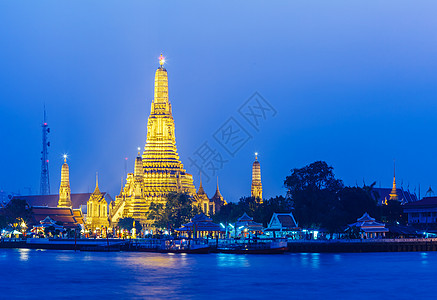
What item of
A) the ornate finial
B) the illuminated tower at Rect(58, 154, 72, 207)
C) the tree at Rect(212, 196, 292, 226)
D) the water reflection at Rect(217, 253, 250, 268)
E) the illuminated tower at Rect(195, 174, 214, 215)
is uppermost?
the ornate finial

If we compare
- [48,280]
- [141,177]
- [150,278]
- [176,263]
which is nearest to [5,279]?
[48,280]

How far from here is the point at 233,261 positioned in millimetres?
93562

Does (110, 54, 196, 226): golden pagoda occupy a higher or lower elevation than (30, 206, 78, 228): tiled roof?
higher

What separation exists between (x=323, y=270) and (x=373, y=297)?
18.8m

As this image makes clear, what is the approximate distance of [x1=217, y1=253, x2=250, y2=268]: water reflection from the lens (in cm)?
8800

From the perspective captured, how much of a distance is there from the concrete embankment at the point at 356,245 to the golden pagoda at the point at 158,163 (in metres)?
59.0

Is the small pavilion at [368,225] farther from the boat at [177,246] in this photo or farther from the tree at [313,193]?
the boat at [177,246]

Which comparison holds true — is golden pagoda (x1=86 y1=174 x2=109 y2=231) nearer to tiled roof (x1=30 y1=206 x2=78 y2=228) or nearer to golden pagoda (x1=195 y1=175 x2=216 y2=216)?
tiled roof (x1=30 y1=206 x2=78 y2=228)

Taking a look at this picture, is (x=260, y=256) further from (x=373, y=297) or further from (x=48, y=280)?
(x=373, y=297)

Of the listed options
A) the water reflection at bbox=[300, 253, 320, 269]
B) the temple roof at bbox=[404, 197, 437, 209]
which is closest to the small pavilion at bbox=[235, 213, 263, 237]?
the water reflection at bbox=[300, 253, 320, 269]

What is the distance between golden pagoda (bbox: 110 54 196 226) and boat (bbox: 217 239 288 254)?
188 ft

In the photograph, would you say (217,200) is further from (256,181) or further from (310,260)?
(310,260)

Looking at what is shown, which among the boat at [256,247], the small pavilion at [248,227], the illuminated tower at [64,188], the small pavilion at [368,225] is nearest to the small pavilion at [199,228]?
the small pavilion at [248,227]

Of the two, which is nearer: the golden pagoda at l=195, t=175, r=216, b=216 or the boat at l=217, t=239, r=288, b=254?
the boat at l=217, t=239, r=288, b=254
